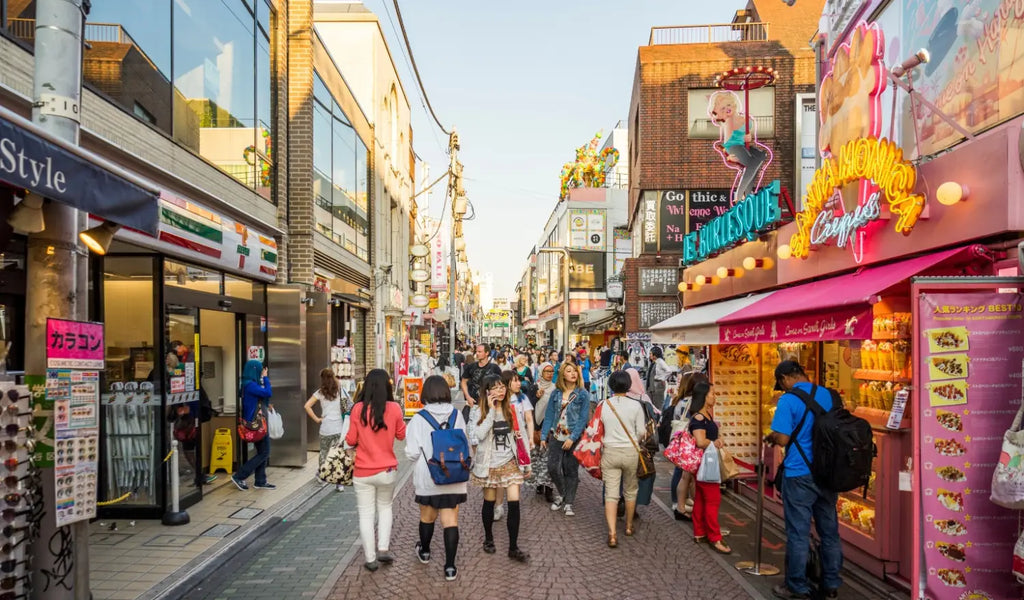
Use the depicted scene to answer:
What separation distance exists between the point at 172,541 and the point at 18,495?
9.70ft

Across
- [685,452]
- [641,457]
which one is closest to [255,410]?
[641,457]

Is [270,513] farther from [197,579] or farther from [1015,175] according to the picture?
[1015,175]

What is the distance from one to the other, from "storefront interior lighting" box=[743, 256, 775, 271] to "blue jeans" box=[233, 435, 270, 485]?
23.3 ft

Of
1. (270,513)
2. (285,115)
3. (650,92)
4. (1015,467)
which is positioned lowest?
(270,513)

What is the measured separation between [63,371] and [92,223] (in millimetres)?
1276

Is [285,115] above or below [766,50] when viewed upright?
below

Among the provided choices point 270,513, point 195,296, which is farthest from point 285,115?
point 270,513

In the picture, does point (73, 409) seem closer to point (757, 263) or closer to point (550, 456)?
point (550, 456)

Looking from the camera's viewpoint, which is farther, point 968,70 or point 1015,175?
point 968,70

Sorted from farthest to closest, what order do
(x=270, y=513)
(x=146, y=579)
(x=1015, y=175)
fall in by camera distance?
(x=270, y=513) < (x=146, y=579) < (x=1015, y=175)

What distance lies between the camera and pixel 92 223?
5.18m

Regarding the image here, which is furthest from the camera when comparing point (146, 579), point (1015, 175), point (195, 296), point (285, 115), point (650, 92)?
point (650, 92)

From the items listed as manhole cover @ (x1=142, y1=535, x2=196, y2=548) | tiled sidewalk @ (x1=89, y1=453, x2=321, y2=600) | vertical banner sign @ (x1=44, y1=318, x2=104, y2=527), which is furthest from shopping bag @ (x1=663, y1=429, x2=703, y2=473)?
vertical banner sign @ (x1=44, y1=318, x2=104, y2=527)

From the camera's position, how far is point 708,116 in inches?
919
